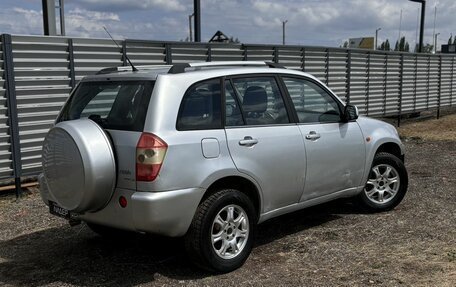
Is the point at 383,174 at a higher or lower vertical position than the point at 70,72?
lower

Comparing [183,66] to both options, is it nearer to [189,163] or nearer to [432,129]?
[189,163]

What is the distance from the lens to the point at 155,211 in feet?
12.9

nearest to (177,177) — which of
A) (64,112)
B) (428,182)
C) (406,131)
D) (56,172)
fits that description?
(56,172)

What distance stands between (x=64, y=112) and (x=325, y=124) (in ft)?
8.57

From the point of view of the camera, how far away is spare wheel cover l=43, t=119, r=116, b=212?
4.00 metres

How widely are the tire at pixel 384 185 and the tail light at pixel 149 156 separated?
3.03 m

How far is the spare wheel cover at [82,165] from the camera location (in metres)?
4.00

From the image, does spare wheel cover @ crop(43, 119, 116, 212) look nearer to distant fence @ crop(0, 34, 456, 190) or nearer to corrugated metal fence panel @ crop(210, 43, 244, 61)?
distant fence @ crop(0, 34, 456, 190)

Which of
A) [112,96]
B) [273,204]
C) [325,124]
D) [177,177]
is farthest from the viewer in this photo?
[325,124]

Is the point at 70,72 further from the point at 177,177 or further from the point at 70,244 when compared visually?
the point at 177,177

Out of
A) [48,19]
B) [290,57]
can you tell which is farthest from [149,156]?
[290,57]

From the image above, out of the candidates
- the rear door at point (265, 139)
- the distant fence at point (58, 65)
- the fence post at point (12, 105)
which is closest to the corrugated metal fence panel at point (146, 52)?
the distant fence at point (58, 65)

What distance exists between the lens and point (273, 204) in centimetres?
489

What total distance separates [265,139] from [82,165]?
1.63 m
